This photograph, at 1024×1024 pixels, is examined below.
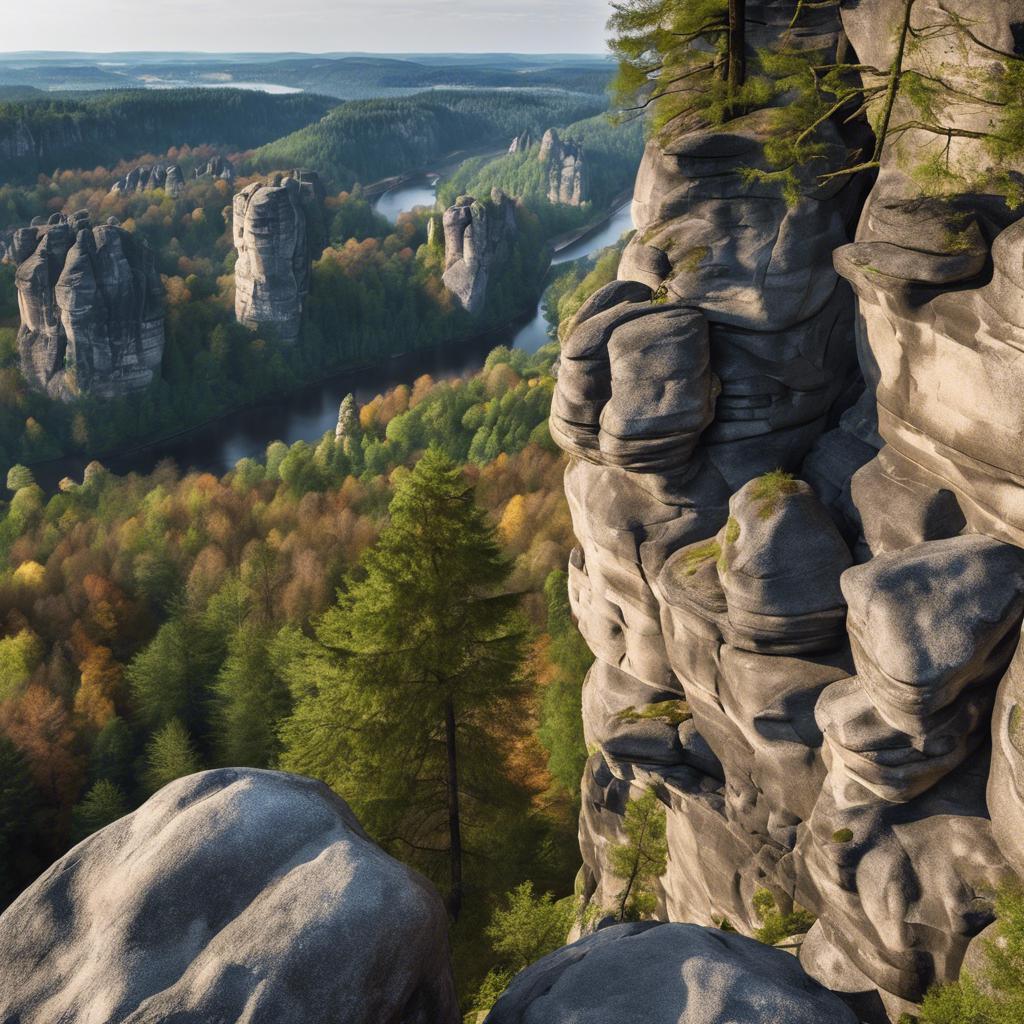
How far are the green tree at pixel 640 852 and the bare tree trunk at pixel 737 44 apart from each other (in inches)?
456

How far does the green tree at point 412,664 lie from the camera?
699 inches

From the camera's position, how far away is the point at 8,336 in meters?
86.2

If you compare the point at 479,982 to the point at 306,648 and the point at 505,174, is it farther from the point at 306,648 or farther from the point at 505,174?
the point at 505,174

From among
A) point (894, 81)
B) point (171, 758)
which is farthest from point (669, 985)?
point (171, 758)

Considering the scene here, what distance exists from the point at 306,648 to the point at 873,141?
13208 millimetres

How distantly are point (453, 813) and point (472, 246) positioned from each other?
99563 millimetres

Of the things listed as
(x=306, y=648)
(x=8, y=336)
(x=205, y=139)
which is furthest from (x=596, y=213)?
(x=306, y=648)

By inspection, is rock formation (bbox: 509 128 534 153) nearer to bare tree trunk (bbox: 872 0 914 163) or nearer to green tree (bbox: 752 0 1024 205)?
green tree (bbox: 752 0 1024 205)

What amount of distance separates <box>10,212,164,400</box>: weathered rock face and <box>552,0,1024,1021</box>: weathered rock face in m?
74.2

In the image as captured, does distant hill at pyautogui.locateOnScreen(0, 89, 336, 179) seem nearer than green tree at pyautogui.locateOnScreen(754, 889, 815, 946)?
No

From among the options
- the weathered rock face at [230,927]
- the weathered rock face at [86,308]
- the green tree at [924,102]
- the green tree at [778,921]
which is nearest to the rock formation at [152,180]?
the weathered rock face at [86,308]

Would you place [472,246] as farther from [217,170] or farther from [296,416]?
[217,170]

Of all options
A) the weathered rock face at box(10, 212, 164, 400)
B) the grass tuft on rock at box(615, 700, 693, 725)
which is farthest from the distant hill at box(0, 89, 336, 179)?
the grass tuft on rock at box(615, 700, 693, 725)

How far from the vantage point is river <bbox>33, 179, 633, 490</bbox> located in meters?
82.2
